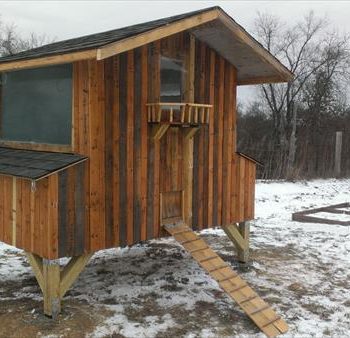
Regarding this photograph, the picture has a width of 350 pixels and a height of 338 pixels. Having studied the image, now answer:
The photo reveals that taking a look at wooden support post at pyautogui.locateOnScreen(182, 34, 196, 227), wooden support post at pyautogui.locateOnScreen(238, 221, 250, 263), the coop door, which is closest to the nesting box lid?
the coop door

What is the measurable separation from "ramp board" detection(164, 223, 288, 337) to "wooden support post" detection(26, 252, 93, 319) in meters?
1.33

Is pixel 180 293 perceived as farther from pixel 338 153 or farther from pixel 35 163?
pixel 338 153

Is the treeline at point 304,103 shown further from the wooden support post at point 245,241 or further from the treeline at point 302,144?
the wooden support post at point 245,241

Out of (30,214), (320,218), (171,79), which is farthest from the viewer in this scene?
(320,218)

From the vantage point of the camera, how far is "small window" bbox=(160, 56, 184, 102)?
626 cm

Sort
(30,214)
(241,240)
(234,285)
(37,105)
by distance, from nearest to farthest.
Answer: (30,214)
(234,285)
(37,105)
(241,240)

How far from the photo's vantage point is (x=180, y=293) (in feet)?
21.5

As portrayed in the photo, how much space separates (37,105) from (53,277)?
2213 mm

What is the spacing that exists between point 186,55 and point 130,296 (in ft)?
10.9

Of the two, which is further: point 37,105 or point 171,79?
point 171,79

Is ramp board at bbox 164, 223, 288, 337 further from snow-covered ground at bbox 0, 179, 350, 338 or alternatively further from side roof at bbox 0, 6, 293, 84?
side roof at bbox 0, 6, 293, 84

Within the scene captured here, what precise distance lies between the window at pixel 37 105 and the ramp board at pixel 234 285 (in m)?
1.93

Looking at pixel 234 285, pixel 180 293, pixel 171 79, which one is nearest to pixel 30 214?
pixel 180 293

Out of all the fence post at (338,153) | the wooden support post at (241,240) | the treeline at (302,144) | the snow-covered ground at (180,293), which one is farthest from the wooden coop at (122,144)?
the fence post at (338,153)
